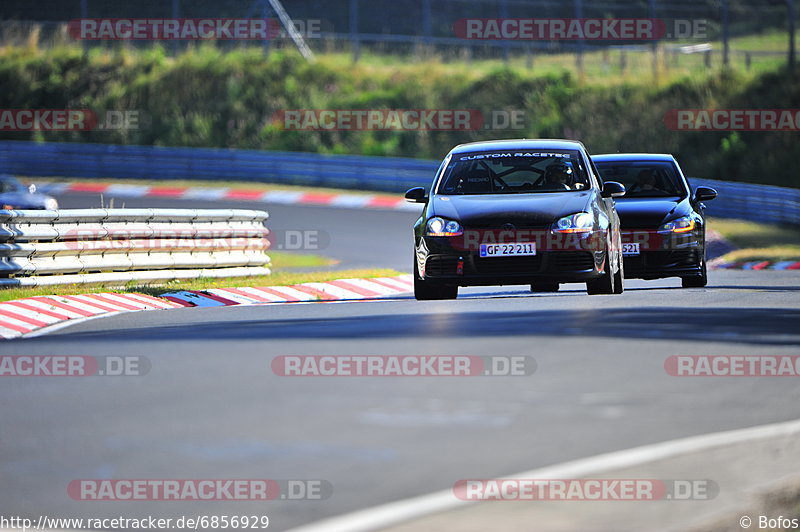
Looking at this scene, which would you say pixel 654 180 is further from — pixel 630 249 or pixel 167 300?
pixel 167 300

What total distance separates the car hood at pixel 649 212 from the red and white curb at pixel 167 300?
118 inches

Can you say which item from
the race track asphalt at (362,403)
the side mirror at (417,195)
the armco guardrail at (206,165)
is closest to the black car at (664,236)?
the side mirror at (417,195)

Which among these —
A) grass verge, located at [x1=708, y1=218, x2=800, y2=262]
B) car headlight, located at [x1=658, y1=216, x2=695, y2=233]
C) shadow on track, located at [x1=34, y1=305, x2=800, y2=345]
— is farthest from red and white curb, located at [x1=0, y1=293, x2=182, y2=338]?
grass verge, located at [x1=708, y1=218, x2=800, y2=262]

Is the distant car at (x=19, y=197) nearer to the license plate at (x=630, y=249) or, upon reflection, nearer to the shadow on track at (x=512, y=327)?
the license plate at (x=630, y=249)

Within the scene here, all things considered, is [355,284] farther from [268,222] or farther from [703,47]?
[703,47]

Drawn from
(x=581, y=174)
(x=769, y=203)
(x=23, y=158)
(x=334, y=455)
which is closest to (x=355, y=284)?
(x=581, y=174)

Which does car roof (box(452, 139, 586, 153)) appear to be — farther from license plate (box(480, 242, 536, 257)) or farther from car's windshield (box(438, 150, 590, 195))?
license plate (box(480, 242, 536, 257))

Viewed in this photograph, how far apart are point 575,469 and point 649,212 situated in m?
10.5

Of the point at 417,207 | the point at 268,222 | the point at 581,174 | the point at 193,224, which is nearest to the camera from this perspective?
the point at 581,174

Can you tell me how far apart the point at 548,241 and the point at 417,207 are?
2049 centimetres

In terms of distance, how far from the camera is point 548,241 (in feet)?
42.4

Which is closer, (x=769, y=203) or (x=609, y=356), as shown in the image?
(x=609, y=356)

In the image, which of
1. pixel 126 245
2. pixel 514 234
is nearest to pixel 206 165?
pixel 126 245

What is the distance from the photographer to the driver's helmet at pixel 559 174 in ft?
45.7
